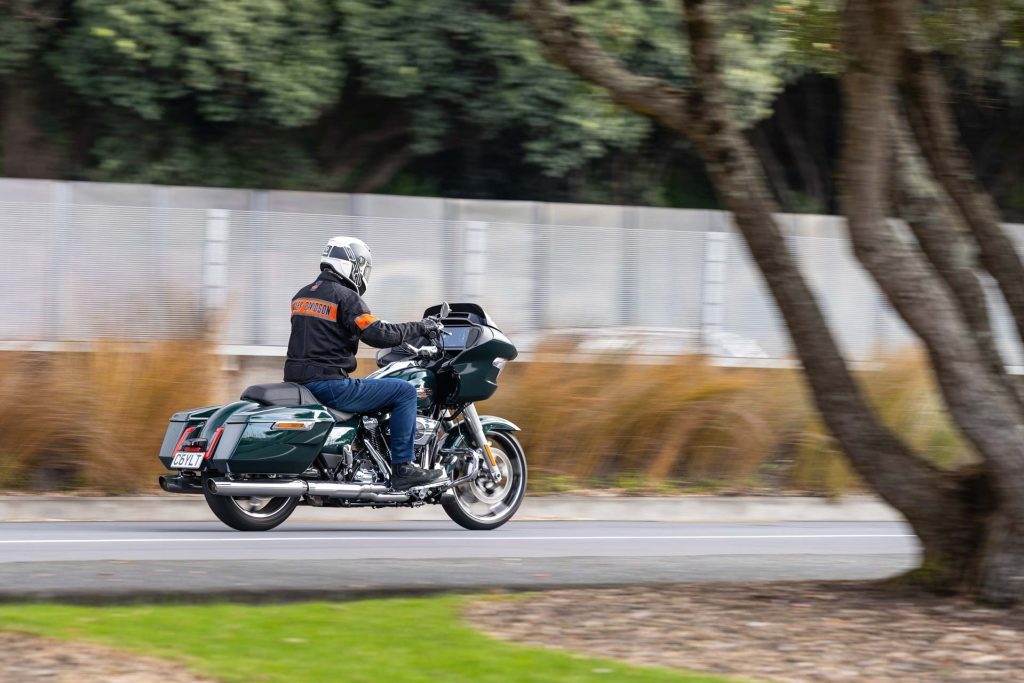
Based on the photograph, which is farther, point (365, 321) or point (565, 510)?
point (565, 510)

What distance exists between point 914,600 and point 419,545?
3804mm

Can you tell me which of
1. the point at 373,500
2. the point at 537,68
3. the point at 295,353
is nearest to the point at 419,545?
the point at 373,500

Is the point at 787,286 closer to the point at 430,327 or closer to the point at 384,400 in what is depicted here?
the point at 430,327

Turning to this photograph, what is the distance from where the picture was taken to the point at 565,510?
1310cm

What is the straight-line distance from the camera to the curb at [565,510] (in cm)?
1201

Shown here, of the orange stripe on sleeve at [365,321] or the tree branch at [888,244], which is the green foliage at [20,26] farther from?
the tree branch at [888,244]

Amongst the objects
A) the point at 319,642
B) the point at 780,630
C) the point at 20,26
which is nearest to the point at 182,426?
the point at 319,642

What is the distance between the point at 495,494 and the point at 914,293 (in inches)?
185

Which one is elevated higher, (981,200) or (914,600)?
(981,200)

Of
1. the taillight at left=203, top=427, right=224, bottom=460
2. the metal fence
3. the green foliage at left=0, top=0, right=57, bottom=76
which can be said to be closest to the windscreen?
the taillight at left=203, top=427, right=224, bottom=460

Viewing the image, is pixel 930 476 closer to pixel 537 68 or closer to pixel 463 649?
pixel 463 649

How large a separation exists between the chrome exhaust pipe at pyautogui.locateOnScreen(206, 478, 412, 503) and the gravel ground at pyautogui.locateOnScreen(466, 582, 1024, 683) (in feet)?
9.74

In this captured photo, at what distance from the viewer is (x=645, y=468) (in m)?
14.2

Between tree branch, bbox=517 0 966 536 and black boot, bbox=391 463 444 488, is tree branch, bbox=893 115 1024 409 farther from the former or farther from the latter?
black boot, bbox=391 463 444 488
